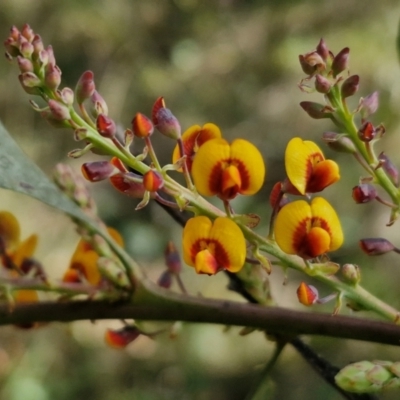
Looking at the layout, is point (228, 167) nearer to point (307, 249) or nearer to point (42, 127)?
point (307, 249)

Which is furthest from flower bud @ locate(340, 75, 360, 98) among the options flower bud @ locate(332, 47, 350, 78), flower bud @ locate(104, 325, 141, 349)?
flower bud @ locate(104, 325, 141, 349)

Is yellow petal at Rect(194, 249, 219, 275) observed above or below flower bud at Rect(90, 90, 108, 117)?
below

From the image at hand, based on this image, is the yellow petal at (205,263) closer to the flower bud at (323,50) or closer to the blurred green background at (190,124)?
the flower bud at (323,50)

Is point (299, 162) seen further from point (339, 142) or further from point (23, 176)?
point (23, 176)

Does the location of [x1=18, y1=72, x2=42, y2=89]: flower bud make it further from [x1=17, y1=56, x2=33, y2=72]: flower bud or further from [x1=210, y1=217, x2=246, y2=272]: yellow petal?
[x1=210, y1=217, x2=246, y2=272]: yellow petal

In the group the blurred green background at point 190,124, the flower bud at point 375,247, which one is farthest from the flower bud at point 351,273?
the blurred green background at point 190,124

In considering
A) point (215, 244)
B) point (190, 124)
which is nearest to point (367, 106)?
point (215, 244)
